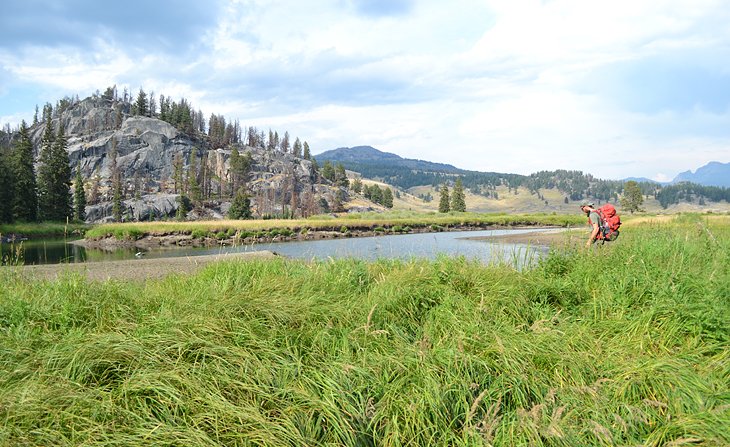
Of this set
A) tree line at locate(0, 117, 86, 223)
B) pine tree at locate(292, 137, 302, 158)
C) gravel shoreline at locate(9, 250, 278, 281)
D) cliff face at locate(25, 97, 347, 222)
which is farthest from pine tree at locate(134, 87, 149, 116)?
gravel shoreline at locate(9, 250, 278, 281)

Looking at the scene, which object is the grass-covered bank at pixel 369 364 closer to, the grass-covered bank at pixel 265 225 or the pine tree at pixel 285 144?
the grass-covered bank at pixel 265 225

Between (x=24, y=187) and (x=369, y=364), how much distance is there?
230 feet

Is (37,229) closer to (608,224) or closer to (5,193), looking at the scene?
(5,193)

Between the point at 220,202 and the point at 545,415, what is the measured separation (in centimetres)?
12203

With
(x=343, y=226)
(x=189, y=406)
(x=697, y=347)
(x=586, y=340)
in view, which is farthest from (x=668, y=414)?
(x=343, y=226)

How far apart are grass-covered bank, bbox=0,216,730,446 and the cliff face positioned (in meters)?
106

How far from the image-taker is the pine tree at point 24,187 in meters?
58.0

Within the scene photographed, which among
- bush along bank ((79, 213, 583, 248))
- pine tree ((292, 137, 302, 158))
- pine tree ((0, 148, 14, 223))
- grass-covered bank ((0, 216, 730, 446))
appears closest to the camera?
grass-covered bank ((0, 216, 730, 446))

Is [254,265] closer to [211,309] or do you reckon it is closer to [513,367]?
[211,309]

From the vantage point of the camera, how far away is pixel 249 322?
5.21 m

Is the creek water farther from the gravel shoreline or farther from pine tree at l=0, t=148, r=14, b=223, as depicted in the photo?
pine tree at l=0, t=148, r=14, b=223

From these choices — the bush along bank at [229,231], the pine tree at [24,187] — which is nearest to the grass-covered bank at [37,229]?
the pine tree at [24,187]

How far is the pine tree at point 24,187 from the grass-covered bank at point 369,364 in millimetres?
64323

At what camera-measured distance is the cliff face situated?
11050 cm
